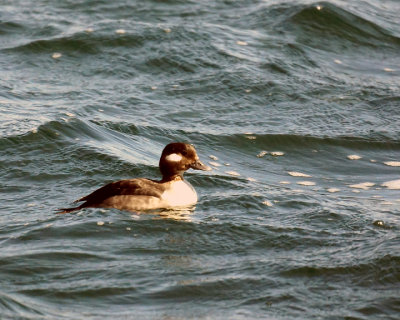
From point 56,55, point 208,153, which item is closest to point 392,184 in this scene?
point 208,153

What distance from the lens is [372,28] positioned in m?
19.6

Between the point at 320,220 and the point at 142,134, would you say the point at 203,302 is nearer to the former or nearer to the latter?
the point at 320,220

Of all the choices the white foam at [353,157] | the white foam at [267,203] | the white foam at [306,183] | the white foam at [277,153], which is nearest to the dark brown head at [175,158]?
the white foam at [267,203]

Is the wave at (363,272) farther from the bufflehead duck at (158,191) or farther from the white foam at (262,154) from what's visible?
the white foam at (262,154)

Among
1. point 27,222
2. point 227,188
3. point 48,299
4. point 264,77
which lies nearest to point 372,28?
point 264,77

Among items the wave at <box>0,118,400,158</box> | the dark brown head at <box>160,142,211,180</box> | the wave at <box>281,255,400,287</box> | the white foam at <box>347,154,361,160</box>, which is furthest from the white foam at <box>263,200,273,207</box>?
the white foam at <box>347,154,361,160</box>

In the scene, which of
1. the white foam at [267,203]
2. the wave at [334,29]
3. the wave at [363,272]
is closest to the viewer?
the wave at [363,272]

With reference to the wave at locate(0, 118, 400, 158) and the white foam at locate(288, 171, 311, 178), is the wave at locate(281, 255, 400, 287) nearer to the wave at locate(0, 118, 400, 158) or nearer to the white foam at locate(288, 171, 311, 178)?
the white foam at locate(288, 171, 311, 178)

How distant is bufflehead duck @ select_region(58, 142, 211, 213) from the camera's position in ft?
35.1

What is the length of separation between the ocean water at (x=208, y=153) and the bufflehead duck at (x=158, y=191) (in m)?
0.14

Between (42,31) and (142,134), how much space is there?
5.57 meters

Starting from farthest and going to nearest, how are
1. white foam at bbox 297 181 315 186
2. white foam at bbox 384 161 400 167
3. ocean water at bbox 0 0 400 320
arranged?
white foam at bbox 384 161 400 167 < white foam at bbox 297 181 315 186 < ocean water at bbox 0 0 400 320

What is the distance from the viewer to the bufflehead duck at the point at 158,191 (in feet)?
35.1

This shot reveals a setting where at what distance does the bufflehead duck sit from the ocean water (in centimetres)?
14
